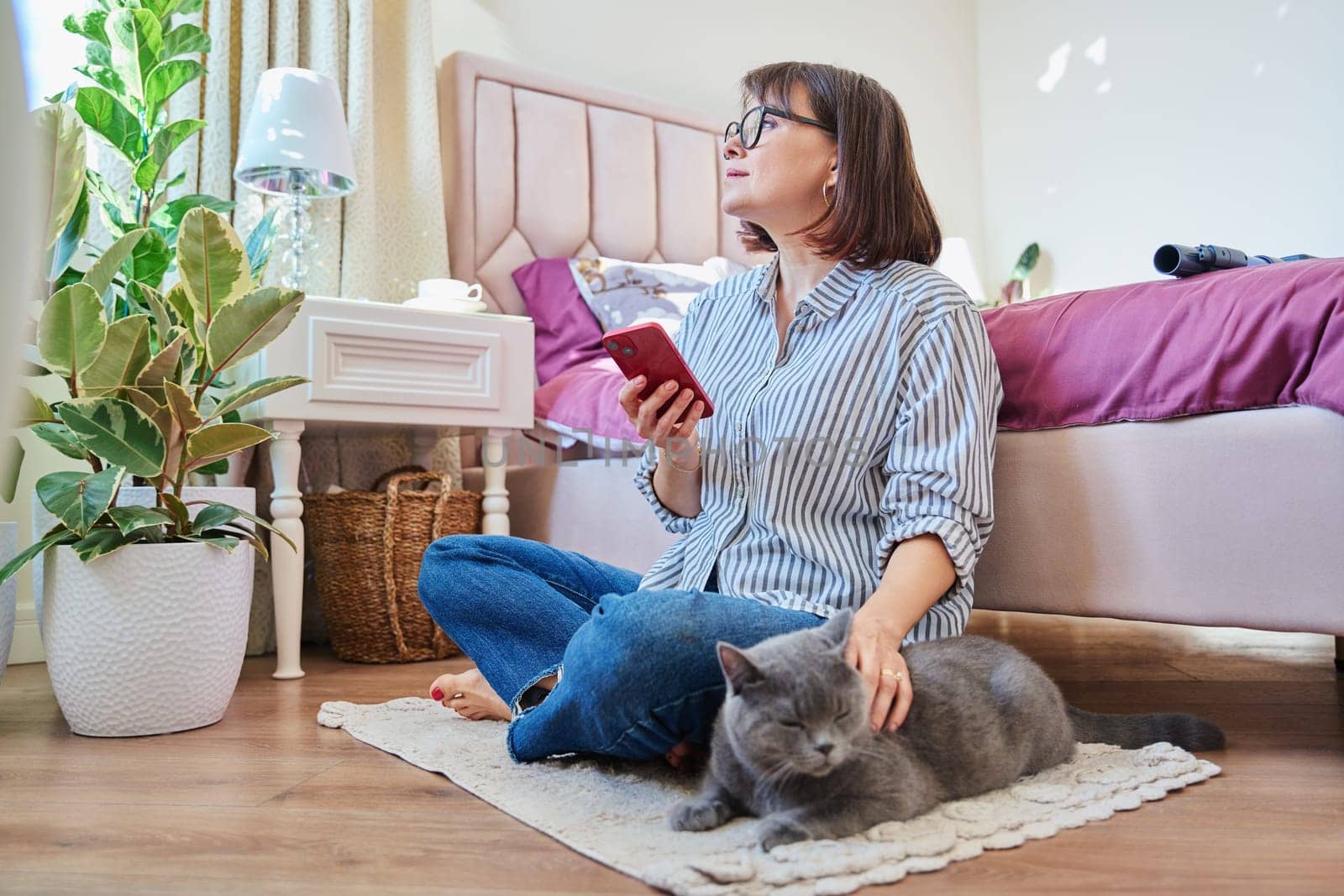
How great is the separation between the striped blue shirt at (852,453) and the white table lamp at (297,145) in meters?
1.31

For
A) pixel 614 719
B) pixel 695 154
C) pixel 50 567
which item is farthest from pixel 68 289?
pixel 695 154

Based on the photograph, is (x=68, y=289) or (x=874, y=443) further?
(x=68, y=289)

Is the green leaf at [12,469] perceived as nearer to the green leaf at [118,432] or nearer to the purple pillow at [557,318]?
the green leaf at [118,432]

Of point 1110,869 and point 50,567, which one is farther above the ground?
point 50,567

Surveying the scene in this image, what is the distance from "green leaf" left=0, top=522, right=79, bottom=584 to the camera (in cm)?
148

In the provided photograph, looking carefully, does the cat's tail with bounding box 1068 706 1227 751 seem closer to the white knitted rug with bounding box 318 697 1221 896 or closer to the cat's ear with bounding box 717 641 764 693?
the white knitted rug with bounding box 318 697 1221 896

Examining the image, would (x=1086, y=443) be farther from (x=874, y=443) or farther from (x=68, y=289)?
(x=68, y=289)

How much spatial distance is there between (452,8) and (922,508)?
2376 mm

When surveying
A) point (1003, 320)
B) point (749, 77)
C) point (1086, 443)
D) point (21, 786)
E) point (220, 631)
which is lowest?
point (21, 786)

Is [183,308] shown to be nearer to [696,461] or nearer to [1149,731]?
[696,461]

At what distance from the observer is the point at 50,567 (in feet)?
5.05

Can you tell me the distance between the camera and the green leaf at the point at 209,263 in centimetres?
152

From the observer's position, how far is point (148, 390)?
1.50 m

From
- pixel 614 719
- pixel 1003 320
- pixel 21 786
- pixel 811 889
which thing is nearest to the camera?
pixel 811 889
